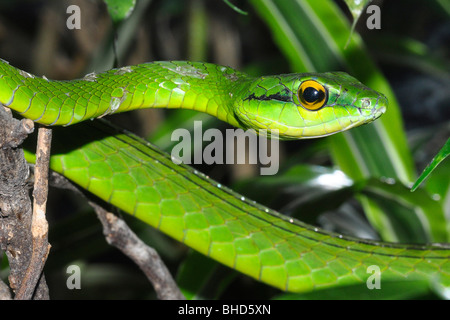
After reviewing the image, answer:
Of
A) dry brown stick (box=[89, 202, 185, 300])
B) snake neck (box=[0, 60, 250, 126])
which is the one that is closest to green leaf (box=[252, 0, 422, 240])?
snake neck (box=[0, 60, 250, 126])

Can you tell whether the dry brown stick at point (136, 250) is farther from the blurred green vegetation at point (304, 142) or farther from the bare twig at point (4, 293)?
the bare twig at point (4, 293)

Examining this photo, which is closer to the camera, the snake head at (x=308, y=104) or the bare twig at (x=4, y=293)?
the bare twig at (x=4, y=293)

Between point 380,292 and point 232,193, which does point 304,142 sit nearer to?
point 232,193

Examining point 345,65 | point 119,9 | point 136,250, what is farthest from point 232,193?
point 345,65

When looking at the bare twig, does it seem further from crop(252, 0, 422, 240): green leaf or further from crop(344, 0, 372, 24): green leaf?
crop(252, 0, 422, 240): green leaf

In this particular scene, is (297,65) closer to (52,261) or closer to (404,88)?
(52,261)

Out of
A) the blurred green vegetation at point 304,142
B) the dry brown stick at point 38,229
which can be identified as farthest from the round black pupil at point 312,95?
the dry brown stick at point 38,229
